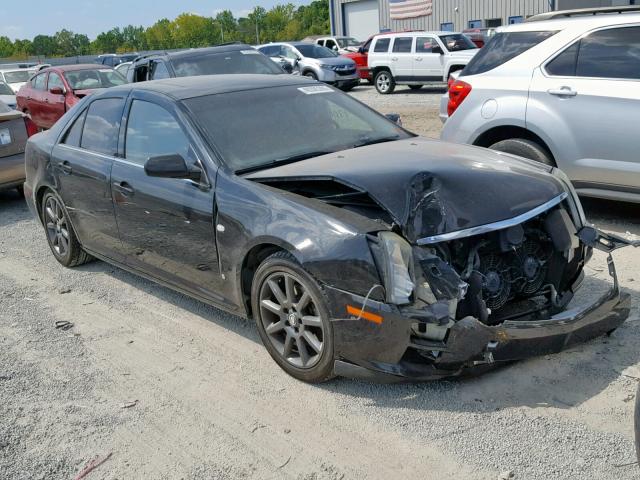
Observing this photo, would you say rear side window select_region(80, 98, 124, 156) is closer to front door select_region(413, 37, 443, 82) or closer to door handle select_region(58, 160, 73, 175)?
door handle select_region(58, 160, 73, 175)

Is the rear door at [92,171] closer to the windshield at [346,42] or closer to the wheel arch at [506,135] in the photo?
the wheel arch at [506,135]

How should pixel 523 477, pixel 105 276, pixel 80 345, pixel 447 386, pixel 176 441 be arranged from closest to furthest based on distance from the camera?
pixel 523 477 < pixel 176 441 < pixel 447 386 < pixel 80 345 < pixel 105 276

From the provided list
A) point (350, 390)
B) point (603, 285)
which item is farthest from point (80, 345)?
point (603, 285)

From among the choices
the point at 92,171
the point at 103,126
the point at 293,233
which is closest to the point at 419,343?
the point at 293,233

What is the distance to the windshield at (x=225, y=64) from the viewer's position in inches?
448

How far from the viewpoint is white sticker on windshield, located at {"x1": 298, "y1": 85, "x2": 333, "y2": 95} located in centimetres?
525

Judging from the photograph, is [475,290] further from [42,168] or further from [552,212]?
[42,168]

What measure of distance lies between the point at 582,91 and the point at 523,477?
13.7 ft

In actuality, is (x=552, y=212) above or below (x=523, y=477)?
above

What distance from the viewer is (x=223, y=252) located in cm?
430

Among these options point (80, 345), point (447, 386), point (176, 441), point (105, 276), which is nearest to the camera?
point (176, 441)

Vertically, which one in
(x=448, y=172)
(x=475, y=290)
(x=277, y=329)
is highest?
(x=448, y=172)

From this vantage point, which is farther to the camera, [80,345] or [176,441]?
[80,345]

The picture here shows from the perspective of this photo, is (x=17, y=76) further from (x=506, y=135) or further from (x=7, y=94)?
(x=506, y=135)
